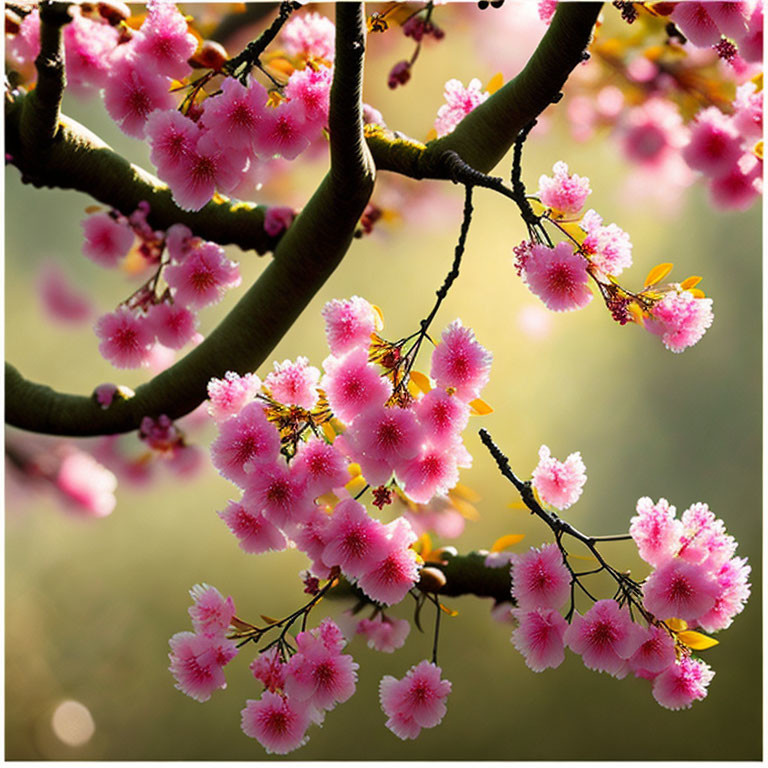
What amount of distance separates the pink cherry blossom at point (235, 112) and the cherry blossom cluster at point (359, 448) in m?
0.25

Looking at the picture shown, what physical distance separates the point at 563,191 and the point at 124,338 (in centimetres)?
71

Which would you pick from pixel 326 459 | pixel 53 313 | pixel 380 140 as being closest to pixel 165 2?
pixel 380 140

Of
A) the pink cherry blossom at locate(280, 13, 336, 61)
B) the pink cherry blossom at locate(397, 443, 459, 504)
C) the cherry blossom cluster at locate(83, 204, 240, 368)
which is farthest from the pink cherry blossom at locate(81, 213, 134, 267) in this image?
the pink cherry blossom at locate(397, 443, 459, 504)

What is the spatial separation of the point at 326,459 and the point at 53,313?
175cm

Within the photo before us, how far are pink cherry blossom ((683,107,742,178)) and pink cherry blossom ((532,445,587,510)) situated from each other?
2.90 feet

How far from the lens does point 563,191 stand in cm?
72

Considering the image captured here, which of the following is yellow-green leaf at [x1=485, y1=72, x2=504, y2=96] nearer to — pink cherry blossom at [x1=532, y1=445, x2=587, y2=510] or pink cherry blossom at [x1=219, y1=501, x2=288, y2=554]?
pink cherry blossom at [x1=532, y1=445, x2=587, y2=510]

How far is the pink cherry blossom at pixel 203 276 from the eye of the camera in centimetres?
108

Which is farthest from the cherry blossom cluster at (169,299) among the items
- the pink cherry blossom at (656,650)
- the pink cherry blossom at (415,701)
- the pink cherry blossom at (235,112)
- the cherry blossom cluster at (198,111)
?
the pink cherry blossom at (656,650)

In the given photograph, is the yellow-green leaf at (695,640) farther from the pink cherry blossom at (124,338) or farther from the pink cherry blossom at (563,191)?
the pink cherry blossom at (124,338)

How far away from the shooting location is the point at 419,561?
753 millimetres

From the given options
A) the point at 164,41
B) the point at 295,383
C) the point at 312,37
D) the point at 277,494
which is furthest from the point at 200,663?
the point at 312,37

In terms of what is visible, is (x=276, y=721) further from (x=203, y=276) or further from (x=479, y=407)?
(x=203, y=276)

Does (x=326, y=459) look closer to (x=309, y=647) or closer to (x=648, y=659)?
(x=309, y=647)
